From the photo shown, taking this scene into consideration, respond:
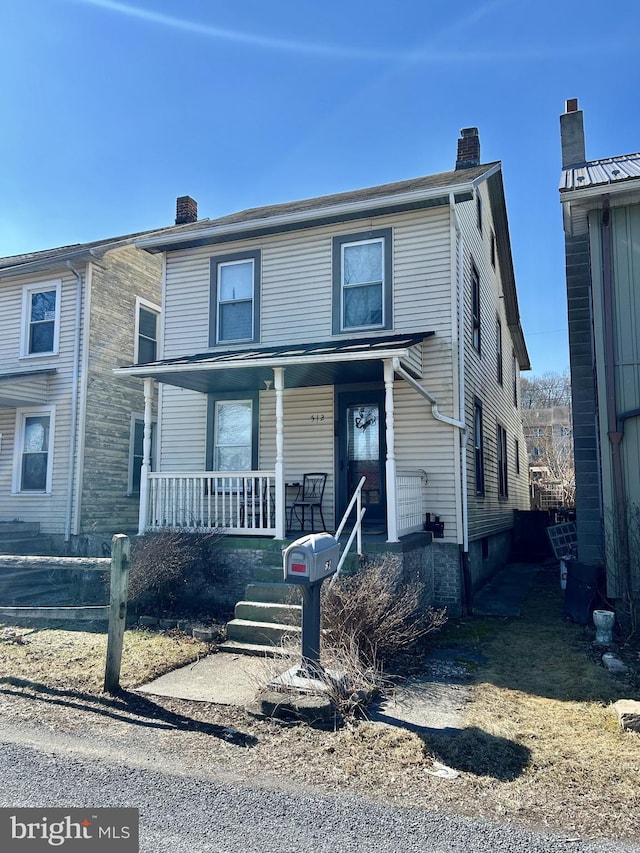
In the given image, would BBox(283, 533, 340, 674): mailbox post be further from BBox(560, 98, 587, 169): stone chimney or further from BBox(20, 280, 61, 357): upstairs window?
BBox(20, 280, 61, 357): upstairs window

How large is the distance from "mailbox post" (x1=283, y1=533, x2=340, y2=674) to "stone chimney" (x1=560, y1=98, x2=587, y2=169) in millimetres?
9655

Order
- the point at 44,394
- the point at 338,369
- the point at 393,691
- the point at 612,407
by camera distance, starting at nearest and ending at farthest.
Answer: the point at 393,691 < the point at 612,407 < the point at 338,369 < the point at 44,394

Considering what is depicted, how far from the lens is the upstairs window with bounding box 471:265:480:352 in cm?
1095

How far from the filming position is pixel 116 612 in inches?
205

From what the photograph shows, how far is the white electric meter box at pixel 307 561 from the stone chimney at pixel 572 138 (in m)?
9.58

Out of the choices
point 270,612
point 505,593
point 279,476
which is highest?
point 279,476

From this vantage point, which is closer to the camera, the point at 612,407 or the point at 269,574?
the point at 612,407

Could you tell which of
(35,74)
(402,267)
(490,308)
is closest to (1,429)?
(35,74)

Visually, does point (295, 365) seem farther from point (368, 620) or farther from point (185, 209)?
point (185, 209)

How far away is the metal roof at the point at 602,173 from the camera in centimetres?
782

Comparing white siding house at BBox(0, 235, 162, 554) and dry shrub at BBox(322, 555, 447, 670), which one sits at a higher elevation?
white siding house at BBox(0, 235, 162, 554)

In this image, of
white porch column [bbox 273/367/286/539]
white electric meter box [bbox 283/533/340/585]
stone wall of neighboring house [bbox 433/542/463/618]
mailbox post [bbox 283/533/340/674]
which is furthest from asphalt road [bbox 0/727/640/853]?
stone wall of neighboring house [bbox 433/542/463/618]

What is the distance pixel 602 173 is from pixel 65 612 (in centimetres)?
899

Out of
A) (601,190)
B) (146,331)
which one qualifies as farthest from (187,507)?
(601,190)
